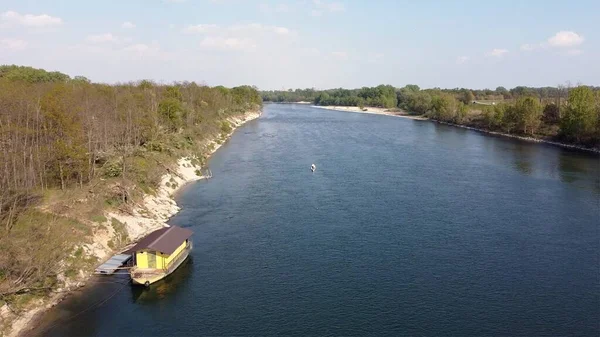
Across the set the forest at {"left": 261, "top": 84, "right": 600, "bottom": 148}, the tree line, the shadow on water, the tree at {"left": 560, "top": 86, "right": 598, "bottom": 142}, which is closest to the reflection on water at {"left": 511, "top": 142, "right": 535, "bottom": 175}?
the shadow on water

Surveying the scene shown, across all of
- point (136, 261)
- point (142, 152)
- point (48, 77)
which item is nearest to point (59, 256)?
point (136, 261)

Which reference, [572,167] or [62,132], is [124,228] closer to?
[62,132]

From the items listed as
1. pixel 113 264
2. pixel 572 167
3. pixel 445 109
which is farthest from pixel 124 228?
pixel 445 109

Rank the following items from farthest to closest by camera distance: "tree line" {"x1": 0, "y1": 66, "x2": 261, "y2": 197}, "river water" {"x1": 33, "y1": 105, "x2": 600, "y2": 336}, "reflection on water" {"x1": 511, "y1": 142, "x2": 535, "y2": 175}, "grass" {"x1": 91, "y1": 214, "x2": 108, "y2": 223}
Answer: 1. "reflection on water" {"x1": 511, "y1": 142, "x2": 535, "y2": 175}
2. "tree line" {"x1": 0, "y1": 66, "x2": 261, "y2": 197}
3. "grass" {"x1": 91, "y1": 214, "x2": 108, "y2": 223}
4. "river water" {"x1": 33, "y1": 105, "x2": 600, "y2": 336}

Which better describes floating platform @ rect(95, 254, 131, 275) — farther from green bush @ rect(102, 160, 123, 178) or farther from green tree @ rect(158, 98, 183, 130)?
green tree @ rect(158, 98, 183, 130)

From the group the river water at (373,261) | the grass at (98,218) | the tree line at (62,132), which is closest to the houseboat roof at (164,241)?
the river water at (373,261)

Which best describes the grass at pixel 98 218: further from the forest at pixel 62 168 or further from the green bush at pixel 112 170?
the green bush at pixel 112 170

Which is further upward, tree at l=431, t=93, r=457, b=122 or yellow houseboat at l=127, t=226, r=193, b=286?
tree at l=431, t=93, r=457, b=122
